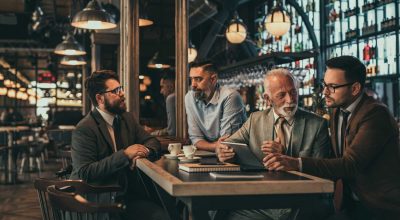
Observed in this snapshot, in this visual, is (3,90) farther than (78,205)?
Yes

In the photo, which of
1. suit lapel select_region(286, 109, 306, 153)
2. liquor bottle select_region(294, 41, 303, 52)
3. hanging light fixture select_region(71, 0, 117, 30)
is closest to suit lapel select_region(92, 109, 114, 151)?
suit lapel select_region(286, 109, 306, 153)

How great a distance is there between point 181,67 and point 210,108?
3.49ft

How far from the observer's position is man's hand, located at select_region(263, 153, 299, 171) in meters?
2.40

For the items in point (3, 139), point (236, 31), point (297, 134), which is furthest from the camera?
point (236, 31)

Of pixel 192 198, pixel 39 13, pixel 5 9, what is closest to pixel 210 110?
pixel 192 198

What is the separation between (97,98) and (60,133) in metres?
4.64

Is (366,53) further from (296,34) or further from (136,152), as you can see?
(136,152)

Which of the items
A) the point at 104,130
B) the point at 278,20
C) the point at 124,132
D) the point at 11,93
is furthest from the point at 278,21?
the point at 11,93

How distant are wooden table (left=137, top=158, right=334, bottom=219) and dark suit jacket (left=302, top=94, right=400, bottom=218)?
0.41 metres

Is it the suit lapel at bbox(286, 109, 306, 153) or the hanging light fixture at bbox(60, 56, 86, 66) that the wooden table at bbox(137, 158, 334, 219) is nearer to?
the suit lapel at bbox(286, 109, 306, 153)

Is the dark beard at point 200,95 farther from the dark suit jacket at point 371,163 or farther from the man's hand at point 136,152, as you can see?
the dark suit jacket at point 371,163

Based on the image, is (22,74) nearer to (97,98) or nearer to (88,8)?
(88,8)

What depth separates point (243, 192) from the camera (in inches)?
76.9

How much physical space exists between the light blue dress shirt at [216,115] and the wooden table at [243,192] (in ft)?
6.70
